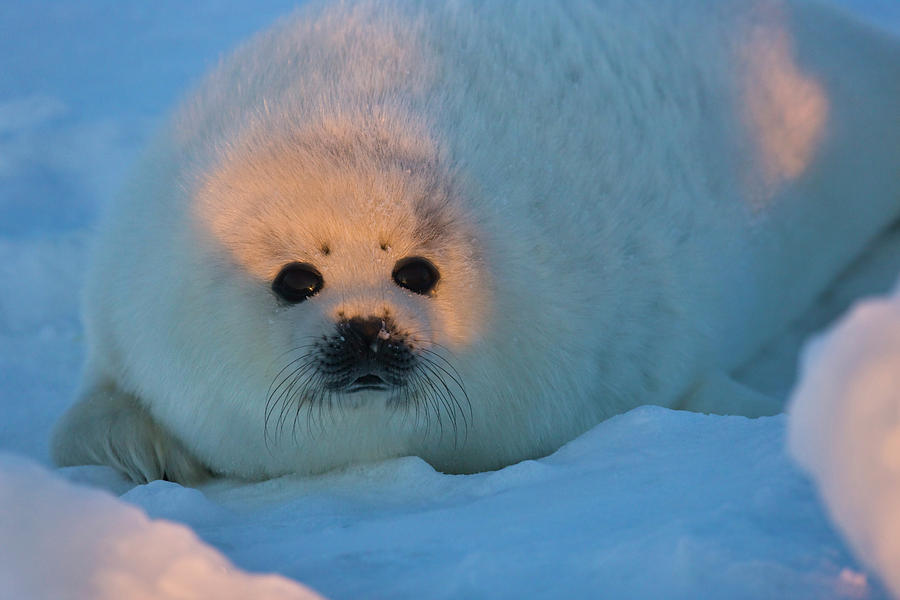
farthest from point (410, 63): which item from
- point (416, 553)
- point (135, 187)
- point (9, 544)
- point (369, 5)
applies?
point (9, 544)

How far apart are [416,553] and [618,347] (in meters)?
1.59

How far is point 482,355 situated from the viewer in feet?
8.91

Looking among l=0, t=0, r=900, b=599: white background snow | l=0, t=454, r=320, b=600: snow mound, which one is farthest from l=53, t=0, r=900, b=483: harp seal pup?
l=0, t=454, r=320, b=600: snow mound

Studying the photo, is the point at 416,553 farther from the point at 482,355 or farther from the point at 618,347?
the point at 618,347

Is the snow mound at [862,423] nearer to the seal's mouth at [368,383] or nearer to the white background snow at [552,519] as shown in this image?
the white background snow at [552,519]

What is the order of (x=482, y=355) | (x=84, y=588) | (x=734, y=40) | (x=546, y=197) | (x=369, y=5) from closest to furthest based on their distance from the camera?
(x=84, y=588), (x=482, y=355), (x=546, y=197), (x=369, y=5), (x=734, y=40)

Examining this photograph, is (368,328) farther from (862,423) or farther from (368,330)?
(862,423)

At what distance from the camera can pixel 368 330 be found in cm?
247

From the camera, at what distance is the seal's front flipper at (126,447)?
116 inches

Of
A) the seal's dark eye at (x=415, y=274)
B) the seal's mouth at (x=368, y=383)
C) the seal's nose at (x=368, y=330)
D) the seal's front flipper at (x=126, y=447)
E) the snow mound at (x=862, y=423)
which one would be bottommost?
the snow mound at (x=862, y=423)

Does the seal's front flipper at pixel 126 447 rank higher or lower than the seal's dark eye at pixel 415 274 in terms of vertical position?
lower

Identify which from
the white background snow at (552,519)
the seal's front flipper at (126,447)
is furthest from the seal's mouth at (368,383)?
the seal's front flipper at (126,447)

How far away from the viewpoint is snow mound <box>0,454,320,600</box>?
1209 mm

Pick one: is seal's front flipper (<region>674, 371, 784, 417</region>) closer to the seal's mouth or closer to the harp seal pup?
the harp seal pup
